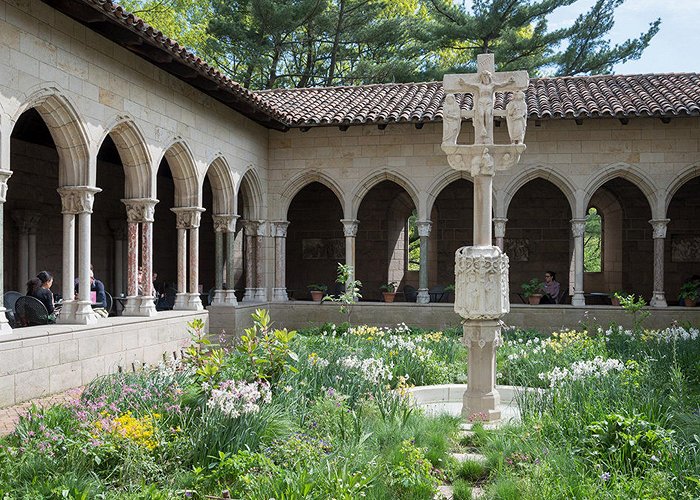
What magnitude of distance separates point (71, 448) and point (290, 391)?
5.40 feet

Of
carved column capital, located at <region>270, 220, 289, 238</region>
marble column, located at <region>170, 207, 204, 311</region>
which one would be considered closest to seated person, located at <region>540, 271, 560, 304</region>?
carved column capital, located at <region>270, 220, 289, 238</region>

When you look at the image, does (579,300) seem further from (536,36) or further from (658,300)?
(536,36)

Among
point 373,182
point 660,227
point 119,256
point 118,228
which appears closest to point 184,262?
point 118,228

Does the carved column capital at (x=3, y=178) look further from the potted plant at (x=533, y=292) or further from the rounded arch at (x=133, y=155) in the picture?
the potted plant at (x=533, y=292)

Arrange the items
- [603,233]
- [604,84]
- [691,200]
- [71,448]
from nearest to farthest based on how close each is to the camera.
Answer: [71,448], [604,84], [691,200], [603,233]

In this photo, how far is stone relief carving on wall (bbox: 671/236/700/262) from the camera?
15.9 metres

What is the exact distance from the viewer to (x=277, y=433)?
478 centimetres

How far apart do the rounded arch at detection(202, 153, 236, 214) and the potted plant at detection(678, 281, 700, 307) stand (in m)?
7.96

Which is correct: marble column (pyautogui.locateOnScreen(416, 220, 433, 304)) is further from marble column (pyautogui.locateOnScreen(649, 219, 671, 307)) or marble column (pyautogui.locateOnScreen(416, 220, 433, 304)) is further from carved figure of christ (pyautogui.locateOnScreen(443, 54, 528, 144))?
carved figure of christ (pyautogui.locateOnScreen(443, 54, 528, 144))

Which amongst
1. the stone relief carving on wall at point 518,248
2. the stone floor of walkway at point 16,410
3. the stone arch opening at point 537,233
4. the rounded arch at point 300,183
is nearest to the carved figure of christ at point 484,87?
the stone floor of walkway at point 16,410

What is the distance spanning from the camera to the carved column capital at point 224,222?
13.2 meters

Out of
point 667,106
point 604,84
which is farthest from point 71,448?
point 604,84

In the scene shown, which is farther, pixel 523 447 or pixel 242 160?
pixel 242 160

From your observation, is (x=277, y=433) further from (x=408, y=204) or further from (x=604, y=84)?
(x=408, y=204)
